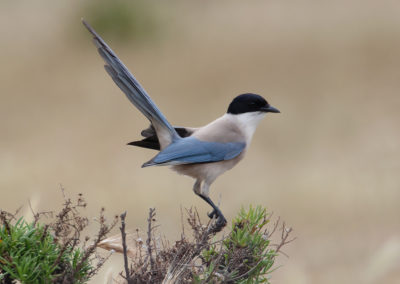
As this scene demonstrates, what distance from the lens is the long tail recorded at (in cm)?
250

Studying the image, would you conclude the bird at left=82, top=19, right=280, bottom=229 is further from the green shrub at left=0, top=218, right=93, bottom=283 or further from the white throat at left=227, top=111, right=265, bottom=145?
the green shrub at left=0, top=218, right=93, bottom=283

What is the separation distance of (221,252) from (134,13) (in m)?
9.44

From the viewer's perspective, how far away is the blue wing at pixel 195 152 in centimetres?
276

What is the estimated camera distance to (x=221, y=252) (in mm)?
1977

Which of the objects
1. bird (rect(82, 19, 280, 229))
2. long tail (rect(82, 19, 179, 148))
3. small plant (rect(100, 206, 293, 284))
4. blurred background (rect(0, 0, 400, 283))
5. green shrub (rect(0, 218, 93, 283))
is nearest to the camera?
green shrub (rect(0, 218, 93, 283))

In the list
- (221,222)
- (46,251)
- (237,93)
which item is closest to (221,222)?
(221,222)

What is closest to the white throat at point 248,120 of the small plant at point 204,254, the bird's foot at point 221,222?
the bird's foot at point 221,222

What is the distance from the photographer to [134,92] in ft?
8.81

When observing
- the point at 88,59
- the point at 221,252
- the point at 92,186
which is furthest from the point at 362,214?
the point at 88,59

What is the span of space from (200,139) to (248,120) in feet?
0.81

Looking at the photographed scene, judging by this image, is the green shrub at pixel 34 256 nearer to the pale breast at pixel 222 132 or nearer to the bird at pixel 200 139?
the bird at pixel 200 139

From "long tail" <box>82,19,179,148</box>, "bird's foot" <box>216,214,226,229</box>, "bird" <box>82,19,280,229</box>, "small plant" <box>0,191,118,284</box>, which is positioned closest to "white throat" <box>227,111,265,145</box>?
"bird" <box>82,19,280,229</box>

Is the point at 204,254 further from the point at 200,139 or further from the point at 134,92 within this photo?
the point at 200,139

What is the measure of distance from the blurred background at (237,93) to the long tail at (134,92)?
20.4 inches
